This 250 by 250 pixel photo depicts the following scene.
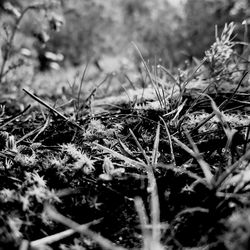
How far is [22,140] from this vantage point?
4.15 ft

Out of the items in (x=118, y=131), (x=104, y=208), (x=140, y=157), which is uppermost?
(x=118, y=131)

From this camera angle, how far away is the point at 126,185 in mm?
1000

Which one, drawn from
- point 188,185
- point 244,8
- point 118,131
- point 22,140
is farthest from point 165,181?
point 244,8

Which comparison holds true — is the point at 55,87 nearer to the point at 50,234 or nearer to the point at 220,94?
the point at 220,94

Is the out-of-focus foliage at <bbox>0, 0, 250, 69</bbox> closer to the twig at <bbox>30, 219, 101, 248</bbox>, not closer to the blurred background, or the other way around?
the blurred background

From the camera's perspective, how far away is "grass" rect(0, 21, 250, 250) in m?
0.82

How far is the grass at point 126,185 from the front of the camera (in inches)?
32.3

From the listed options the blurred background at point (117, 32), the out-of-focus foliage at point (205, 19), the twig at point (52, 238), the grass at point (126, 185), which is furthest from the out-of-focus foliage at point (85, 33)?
the twig at point (52, 238)

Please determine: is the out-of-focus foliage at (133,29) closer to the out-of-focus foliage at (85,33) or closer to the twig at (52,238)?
the out-of-focus foliage at (85,33)

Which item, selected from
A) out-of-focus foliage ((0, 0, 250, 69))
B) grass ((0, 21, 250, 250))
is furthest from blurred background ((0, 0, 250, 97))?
grass ((0, 21, 250, 250))

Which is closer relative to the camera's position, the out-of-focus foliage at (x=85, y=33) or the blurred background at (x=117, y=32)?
the blurred background at (x=117, y=32)

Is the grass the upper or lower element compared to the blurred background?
lower

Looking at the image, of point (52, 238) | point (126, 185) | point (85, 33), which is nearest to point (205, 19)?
point (85, 33)

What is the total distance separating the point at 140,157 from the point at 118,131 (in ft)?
0.75
